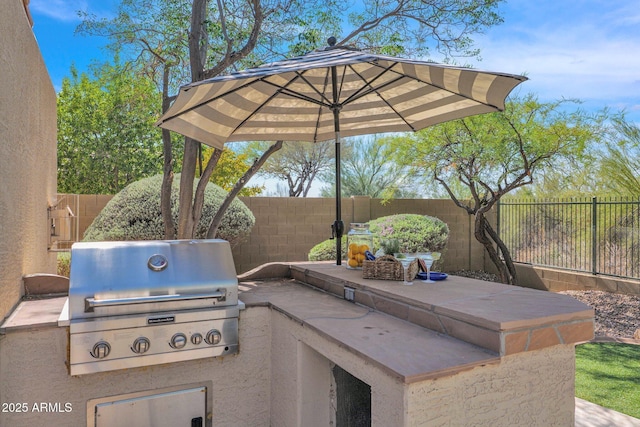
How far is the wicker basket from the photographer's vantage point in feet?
8.34

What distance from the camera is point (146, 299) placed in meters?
2.12

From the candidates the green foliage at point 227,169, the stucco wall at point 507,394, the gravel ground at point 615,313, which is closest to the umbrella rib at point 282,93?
the stucco wall at point 507,394

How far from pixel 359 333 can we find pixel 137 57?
5172 mm

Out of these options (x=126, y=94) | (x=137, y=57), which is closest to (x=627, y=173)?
(x=137, y=57)

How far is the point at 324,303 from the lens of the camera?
2535 millimetres

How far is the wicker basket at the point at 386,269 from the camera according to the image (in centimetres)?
254

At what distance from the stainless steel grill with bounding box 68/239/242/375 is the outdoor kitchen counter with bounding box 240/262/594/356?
792mm

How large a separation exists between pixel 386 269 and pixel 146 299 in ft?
4.36

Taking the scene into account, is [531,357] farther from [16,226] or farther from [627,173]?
[627,173]

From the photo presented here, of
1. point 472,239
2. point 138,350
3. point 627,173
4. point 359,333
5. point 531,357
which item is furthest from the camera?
point 472,239

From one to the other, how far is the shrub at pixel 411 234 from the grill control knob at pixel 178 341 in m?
4.46

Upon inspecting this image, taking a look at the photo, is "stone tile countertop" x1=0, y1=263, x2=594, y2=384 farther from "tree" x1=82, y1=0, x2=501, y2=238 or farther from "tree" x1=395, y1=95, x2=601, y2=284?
"tree" x1=395, y1=95, x2=601, y2=284

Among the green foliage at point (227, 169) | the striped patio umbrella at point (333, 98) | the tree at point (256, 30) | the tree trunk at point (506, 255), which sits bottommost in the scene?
the tree trunk at point (506, 255)

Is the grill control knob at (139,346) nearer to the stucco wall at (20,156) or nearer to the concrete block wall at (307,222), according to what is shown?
the stucco wall at (20,156)
